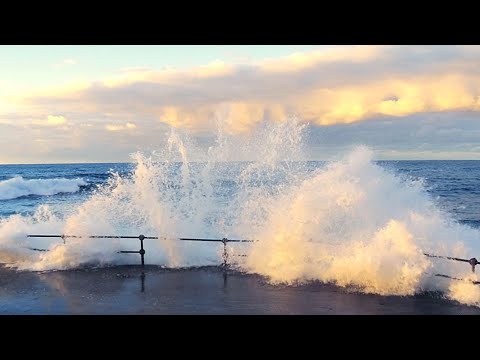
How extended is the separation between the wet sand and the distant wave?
28514 mm

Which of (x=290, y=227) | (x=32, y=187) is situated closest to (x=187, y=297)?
(x=290, y=227)

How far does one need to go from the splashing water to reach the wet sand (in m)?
0.48

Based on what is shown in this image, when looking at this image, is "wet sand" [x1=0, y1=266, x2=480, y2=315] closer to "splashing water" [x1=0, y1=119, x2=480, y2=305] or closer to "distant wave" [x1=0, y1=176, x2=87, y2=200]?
"splashing water" [x1=0, y1=119, x2=480, y2=305]

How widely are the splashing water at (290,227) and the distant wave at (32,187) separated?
2537 centimetres

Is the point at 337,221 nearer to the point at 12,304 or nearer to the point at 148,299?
the point at 148,299

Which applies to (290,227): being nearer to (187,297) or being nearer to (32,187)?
(187,297)

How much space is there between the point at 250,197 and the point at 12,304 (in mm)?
6019

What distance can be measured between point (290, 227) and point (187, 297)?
9.79ft

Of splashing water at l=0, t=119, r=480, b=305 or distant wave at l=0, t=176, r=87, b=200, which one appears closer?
splashing water at l=0, t=119, r=480, b=305

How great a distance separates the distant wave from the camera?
33.5 m

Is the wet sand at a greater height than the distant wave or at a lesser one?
greater

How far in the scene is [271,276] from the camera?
779 cm

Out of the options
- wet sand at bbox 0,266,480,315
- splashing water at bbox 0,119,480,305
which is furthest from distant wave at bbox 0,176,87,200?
wet sand at bbox 0,266,480,315

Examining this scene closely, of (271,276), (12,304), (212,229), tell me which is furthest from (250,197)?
(12,304)
